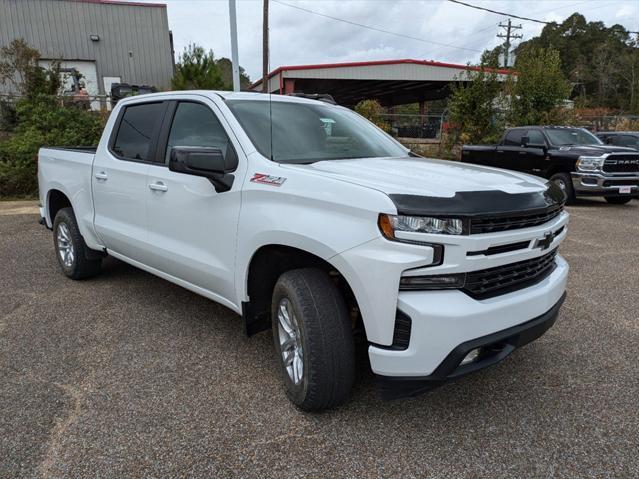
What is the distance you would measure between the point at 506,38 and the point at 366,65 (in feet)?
114

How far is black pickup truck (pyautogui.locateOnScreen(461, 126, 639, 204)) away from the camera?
398 inches

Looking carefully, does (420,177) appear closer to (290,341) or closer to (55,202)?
(290,341)

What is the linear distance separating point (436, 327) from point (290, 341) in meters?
0.95

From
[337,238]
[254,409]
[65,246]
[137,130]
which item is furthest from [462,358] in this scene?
[65,246]

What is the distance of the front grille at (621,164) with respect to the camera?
10109 mm

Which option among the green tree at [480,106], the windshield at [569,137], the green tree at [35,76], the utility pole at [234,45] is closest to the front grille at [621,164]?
the windshield at [569,137]

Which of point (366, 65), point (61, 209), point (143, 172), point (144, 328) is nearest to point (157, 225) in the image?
point (143, 172)

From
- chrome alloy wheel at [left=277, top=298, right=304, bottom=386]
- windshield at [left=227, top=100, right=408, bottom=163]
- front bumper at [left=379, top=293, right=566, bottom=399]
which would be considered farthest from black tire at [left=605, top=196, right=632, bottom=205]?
chrome alloy wheel at [left=277, top=298, right=304, bottom=386]

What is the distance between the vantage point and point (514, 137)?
39.6 ft

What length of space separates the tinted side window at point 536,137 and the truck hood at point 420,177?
9.25 metres

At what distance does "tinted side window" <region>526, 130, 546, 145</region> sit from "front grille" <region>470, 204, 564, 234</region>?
9576mm

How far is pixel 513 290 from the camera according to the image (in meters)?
2.58

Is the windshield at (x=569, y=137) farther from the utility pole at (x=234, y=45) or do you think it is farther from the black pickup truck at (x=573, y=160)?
the utility pole at (x=234, y=45)

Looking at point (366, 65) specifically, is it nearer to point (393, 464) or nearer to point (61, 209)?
point (61, 209)
